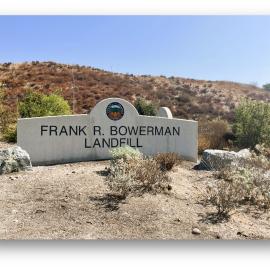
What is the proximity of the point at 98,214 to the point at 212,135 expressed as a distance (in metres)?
11.5

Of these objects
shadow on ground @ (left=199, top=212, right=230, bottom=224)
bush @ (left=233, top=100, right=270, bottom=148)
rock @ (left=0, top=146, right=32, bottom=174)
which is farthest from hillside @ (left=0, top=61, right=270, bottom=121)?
shadow on ground @ (left=199, top=212, right=230, bottom=224)

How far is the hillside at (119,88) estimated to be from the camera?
122 feet

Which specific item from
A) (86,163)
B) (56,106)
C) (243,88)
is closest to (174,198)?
(86,163)

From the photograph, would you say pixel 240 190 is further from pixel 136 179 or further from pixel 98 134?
pixel 98 134

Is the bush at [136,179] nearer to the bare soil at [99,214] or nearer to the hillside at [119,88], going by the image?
the bare soil at [99,214]

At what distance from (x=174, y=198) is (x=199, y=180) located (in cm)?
202

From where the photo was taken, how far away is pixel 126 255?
8.20 meters

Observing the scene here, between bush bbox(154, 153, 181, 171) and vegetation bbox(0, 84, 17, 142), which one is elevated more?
vegetation bbox(0, 84, 17, 142)

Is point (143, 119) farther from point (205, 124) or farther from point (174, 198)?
point (205, 124)

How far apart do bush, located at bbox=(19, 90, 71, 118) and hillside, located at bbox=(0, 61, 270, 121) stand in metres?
13.7

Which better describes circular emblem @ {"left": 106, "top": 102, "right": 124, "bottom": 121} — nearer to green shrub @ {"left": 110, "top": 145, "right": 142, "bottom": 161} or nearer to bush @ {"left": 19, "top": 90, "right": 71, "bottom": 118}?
green shrub @ {"left": 110, "top": 145, "right": 142, "bottom": 161}

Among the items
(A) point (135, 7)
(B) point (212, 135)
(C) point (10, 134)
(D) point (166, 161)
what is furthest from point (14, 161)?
(B) point (212, 135)

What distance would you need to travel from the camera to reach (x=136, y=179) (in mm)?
10578

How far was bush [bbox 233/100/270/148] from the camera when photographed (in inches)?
747
